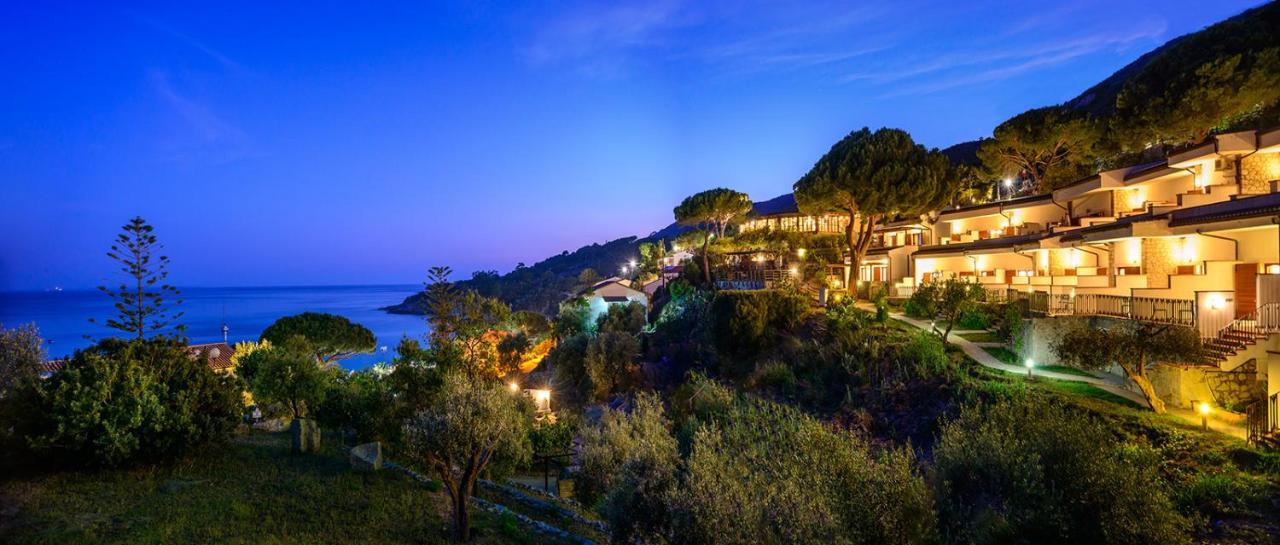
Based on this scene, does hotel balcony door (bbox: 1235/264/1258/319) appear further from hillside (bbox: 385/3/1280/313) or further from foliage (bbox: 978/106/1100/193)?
foliage (bbox: 978/106/1100/193)

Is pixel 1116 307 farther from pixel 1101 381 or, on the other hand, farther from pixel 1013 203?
pixel 1013 203

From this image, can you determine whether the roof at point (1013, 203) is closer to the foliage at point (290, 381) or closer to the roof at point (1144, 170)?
the roof at point (1144, 170)

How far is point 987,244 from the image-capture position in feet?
103

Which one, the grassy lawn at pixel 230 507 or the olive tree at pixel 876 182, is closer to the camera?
the grassy lawn at pixel 230 507

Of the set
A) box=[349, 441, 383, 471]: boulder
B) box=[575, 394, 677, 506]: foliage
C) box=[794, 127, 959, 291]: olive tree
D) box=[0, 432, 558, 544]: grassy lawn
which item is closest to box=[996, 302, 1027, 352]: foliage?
box=[794, 127, 959, 291]: olive tree

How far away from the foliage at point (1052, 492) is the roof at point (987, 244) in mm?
21186

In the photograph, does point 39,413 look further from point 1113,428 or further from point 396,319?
point 396,319

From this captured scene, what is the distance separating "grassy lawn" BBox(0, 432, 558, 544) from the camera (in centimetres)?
871

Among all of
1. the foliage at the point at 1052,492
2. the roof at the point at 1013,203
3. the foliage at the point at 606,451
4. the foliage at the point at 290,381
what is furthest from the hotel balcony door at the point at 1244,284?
the foliage at the point at 290,381

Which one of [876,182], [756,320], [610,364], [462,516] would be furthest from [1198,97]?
[462,516]

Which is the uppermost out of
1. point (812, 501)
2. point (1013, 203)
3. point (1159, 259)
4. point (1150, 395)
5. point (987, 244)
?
point (1013, 203)

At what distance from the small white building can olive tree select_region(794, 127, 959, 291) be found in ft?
49.2

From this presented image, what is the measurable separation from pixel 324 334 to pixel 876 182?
29.5 metres

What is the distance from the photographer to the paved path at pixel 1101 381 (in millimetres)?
12695
